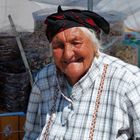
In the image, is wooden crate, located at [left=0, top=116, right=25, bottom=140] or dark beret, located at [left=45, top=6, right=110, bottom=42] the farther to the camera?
wooden crate, located at [left=0, top=116, right=25, bottom=140]

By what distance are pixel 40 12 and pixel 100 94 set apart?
7.42 ft

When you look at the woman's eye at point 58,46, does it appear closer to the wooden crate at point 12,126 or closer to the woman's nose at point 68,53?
the woman's nose at point 68,53

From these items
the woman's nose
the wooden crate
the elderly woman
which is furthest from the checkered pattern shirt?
the wooden crate

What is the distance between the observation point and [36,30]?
4105 millimetres

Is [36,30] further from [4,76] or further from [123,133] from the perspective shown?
[123,133]

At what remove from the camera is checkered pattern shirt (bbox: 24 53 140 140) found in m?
1.89

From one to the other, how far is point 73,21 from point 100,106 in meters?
0.42

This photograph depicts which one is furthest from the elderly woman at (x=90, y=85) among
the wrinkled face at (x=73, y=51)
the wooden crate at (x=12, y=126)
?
the wooden crate at (x=12, y=126)

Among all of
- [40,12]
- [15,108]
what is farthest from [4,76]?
[40,12]

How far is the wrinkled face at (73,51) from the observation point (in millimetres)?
1907

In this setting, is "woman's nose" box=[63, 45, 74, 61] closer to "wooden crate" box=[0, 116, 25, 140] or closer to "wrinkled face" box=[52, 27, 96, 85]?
"wrinkled face" box=[52, 27, 96, 85]

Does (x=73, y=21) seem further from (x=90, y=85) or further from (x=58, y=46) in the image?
(x=90, y=85)

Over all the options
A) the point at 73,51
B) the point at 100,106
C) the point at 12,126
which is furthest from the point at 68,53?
the point at 12,126

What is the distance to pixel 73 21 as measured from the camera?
1.94 m
